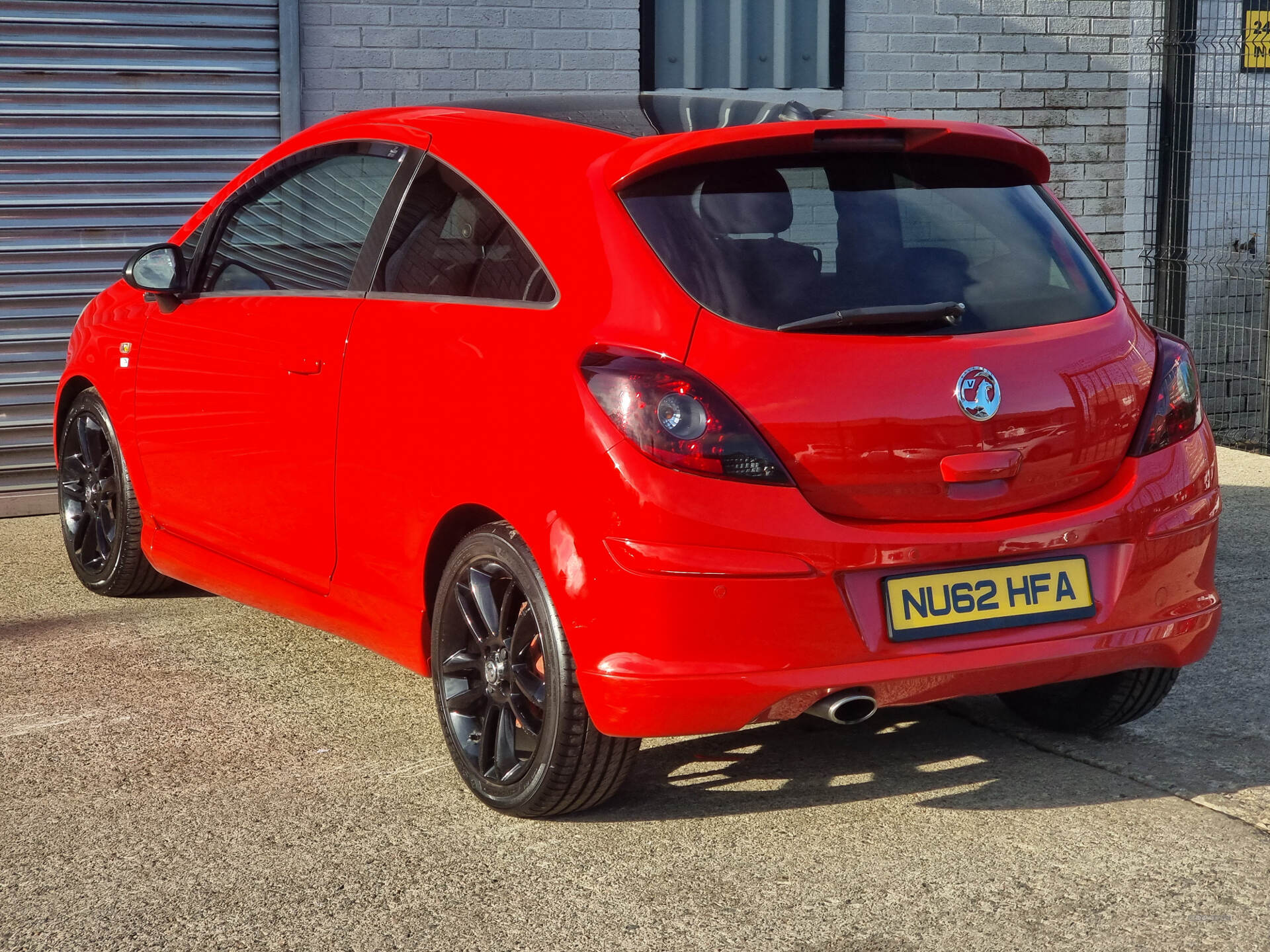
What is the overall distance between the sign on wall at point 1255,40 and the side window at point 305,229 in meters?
7.11

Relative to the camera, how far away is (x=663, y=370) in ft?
10.4

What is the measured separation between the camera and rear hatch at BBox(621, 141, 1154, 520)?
3201mm

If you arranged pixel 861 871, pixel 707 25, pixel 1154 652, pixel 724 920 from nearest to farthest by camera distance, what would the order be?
pixel 724 920 < pixel 861 871 < pixel 1154 652 < pixel 707 25

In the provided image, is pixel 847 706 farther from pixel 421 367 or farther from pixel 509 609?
pixel 421 367

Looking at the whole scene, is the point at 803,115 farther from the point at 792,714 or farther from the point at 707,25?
the point at 707,25

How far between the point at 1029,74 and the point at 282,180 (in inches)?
237

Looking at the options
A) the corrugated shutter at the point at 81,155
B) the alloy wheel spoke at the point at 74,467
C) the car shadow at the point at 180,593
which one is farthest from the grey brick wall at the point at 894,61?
the car shadow at the point at 180,593

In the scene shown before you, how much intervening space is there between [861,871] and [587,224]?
4.72 ft

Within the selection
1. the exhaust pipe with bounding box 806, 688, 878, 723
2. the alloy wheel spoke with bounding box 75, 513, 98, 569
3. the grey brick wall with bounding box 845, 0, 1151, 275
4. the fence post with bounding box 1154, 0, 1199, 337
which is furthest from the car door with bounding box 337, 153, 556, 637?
the fence post with bounding box 1154, 0, 1199, 337

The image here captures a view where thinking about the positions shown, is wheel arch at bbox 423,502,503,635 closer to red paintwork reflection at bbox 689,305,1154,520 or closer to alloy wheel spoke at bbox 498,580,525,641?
alloy wheel spoke at bbox 498,580,525,641

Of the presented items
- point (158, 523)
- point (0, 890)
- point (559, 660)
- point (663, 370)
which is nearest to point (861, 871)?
point (559, 660)

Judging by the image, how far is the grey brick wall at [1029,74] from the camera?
916 cm

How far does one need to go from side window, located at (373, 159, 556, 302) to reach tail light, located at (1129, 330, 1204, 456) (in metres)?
1.30

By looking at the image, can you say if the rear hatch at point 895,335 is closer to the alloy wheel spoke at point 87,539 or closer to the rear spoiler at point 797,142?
the rear spoiler at point 797,142
